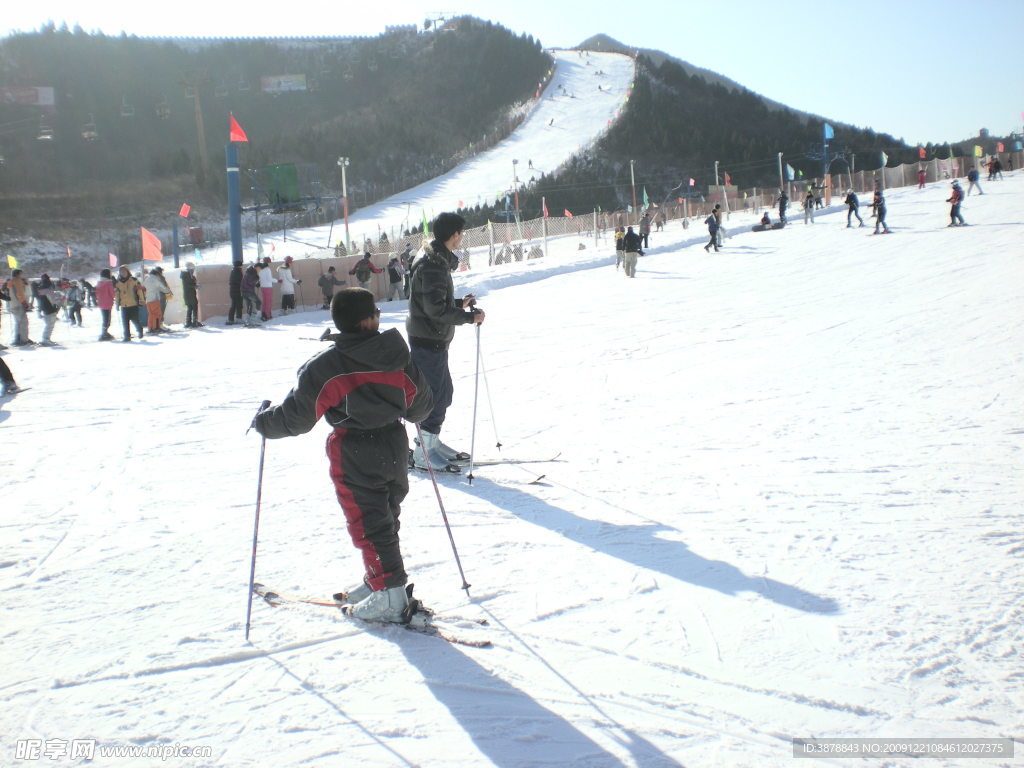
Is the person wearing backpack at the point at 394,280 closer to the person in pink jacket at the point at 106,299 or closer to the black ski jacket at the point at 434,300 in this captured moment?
the person in pink jacket at the point at 106,299

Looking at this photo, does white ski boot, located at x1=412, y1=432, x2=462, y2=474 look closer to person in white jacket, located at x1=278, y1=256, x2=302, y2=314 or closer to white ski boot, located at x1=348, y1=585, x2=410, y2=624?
white ski boot, located at x1=348, y1=585, x2=410, y2=624

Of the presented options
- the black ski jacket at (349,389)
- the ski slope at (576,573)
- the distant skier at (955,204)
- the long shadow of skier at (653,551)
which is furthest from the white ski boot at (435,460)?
the distant skier at (955,204)

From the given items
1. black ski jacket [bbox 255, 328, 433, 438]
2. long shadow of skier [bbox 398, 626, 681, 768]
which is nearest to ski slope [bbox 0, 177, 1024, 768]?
long shadow of skier [bbox 398, 626, 681, 768]

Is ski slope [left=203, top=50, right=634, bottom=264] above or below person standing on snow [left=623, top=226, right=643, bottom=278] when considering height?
above

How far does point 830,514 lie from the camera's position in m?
4.07

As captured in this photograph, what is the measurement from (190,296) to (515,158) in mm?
50520

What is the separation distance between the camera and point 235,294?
16.1 metres

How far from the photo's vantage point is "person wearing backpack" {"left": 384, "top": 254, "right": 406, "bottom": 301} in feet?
59.3

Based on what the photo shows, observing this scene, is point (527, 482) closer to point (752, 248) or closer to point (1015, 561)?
point (1015, 561)

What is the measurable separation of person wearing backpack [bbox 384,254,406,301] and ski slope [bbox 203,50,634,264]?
45.1 feet

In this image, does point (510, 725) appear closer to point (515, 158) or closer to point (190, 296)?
point (190, 296)

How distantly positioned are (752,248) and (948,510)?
18059 millimetres

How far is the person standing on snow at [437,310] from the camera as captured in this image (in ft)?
15.2

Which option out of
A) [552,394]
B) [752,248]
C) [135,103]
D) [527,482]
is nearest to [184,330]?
[552,394]
